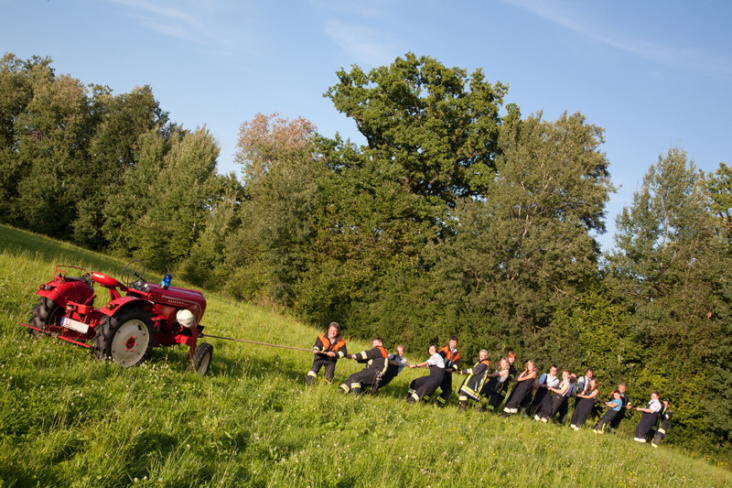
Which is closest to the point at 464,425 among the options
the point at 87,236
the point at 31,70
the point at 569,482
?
the point at 569,482

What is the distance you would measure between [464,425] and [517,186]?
17.1 meters

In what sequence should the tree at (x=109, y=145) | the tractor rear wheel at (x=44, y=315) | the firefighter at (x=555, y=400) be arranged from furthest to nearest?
1. the tree at (x=109, y=145)
2. the firefighter at (x=555, y=400)
3. the tractor rear wheel at (x=44, y=315)

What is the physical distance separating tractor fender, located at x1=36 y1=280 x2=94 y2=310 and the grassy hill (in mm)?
667

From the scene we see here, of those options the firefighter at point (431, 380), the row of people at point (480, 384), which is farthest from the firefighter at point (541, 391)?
the firefighter at point (431, 380)

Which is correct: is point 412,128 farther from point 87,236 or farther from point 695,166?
point 87,236

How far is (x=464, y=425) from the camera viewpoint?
366 inches

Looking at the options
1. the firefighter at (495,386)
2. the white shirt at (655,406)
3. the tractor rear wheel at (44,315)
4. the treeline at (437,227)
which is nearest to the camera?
the tractor rear wheel at (44,315)

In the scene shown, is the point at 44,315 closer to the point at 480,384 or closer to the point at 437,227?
the point at 480,384

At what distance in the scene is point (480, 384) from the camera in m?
11.6

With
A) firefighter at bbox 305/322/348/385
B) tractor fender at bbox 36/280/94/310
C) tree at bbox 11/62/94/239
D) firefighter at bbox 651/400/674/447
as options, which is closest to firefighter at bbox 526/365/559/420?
firefighter at bbox 651/400/674/447

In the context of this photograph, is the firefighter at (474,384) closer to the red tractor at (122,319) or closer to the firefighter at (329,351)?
the firefighter at (329,351)

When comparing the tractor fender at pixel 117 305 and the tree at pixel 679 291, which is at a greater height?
the tree at pixel 679 291

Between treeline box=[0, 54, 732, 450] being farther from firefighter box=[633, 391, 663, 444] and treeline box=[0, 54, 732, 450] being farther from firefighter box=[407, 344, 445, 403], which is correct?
firefighter box=[407, 344, 445, 403]

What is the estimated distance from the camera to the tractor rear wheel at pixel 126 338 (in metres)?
6.53
